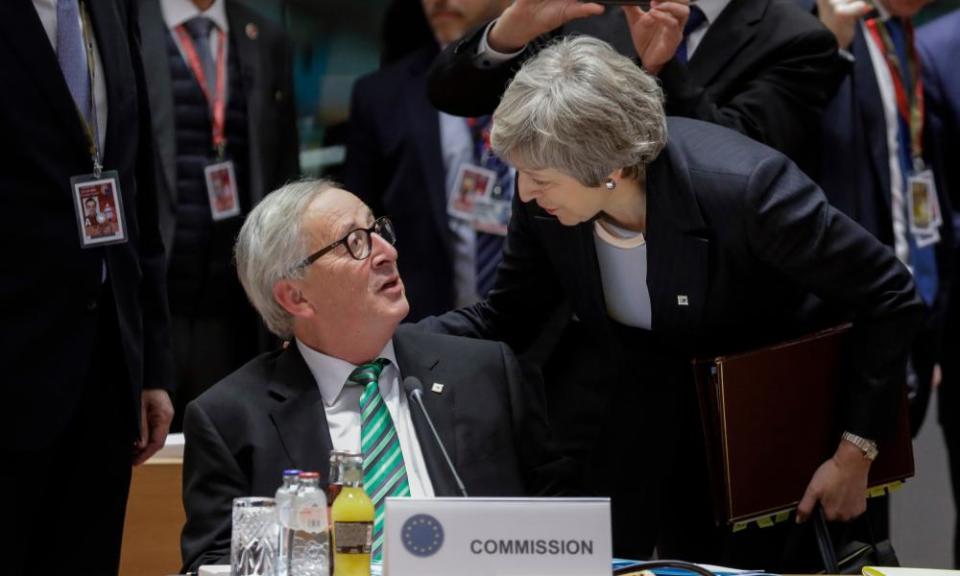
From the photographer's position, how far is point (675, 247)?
3131mm

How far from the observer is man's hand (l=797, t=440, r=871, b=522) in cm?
316

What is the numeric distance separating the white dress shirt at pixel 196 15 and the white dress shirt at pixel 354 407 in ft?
6.80

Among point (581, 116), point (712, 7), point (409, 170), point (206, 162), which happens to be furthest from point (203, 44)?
point (581, 116)

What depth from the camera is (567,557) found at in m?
2.17

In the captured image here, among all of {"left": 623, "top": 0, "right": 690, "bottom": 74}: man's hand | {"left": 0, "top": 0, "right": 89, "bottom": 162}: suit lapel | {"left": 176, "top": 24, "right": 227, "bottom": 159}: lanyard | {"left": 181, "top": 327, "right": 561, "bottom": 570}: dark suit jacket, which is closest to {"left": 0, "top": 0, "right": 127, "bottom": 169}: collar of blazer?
{"left": 0, "top": 0, "right": 89, "bottom": 162}: suit lapel

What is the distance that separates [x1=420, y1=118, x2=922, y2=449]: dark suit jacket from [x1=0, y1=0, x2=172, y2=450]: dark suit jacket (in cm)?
100

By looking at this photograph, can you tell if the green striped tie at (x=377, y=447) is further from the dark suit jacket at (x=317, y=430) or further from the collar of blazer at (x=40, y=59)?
the collar of blazer at (x=40, y=59)

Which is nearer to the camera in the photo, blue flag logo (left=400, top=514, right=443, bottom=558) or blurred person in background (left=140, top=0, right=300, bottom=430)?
blue flag logo (left=400, top=514, right=443, bottom=558)

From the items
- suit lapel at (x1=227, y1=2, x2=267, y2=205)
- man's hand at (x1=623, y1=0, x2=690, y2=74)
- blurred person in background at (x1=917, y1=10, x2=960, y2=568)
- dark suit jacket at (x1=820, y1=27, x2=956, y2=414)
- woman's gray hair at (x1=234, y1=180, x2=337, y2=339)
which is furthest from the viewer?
suit lapel at (x1=227, y1=2, x2=267, y2=205)

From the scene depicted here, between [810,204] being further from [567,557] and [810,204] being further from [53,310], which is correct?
[53,310]

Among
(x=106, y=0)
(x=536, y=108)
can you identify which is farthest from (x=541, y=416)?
(x=106, y=0)

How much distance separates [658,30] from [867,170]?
124cm

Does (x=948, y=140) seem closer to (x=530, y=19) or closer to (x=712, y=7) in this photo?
(x=712, y=7)

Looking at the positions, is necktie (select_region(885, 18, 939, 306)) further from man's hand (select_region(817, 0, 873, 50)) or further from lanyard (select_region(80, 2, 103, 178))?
lanyard (select_region(80, 2, 103, 178))
